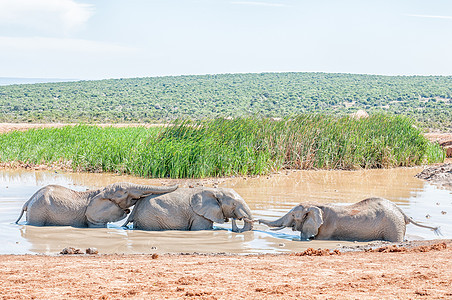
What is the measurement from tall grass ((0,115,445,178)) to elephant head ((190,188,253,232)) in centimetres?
659

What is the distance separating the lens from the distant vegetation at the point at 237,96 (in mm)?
71875

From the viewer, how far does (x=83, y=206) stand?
379 inches

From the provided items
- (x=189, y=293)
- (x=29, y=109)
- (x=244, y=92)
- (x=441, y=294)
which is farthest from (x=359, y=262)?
(x=244, y=92)

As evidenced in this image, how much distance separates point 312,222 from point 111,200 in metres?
3.32

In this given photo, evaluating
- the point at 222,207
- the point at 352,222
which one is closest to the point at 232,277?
the point at 352,222

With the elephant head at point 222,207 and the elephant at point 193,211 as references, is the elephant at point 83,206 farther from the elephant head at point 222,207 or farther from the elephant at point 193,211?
the elephant head at point 222,207

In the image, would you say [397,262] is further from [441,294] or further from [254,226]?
[254,226]

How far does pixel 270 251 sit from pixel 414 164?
1511 cm

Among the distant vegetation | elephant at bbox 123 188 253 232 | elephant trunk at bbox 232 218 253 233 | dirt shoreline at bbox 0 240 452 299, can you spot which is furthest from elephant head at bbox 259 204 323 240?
the distant vegetation

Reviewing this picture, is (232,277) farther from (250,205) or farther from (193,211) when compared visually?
(250,205)

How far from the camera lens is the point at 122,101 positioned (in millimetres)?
86500

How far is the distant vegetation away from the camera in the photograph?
236ft

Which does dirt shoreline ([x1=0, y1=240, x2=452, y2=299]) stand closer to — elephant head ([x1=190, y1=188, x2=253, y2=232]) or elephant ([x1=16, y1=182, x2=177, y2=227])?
elephant head ([x1=190, y1=188, x2=253, y2=232])

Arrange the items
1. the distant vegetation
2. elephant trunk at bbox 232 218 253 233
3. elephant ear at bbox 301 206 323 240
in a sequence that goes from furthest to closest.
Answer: the distant vegetation < elephant trunk at bbox 232 218 253 233 < elephant ear at bbox 301 206 323 240
